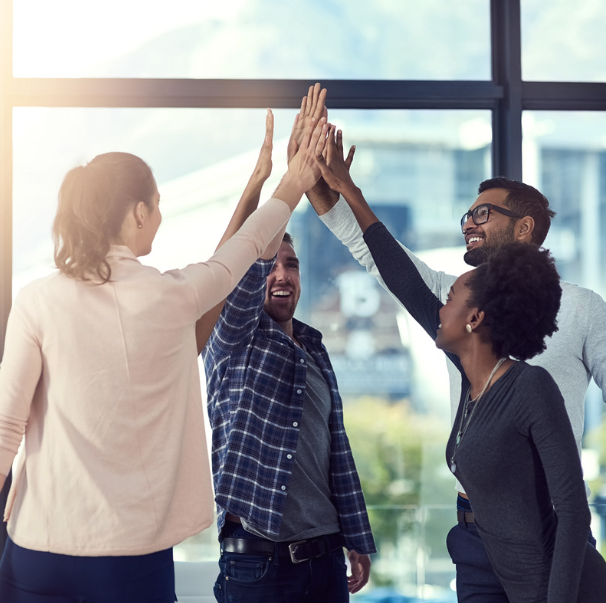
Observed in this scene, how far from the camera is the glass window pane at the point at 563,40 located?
2877 millimetres

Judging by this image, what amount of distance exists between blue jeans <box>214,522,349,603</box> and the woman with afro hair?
503 millimetres

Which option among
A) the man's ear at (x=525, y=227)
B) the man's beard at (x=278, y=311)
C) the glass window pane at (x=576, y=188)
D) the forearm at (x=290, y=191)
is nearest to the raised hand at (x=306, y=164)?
the forearm at (x=290, y=191)

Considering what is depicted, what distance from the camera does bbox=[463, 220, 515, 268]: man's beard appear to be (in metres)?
2.05

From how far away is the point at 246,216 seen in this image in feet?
6.06

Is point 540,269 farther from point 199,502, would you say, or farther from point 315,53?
point 315,53

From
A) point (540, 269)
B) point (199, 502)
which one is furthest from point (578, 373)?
point (199, 502)

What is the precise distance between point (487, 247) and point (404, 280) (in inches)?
14.7

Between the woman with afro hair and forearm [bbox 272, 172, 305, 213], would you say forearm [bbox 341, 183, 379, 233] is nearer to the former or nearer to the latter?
forearm [bbox 272, 172, 305, 213]

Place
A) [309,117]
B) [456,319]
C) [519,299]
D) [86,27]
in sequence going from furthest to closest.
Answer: [86,27] < [309,117] < [456,319] < [519,299]

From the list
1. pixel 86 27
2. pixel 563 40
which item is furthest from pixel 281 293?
pixel 563 40

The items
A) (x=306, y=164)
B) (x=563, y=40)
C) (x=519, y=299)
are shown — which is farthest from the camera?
(x=563, y=40)

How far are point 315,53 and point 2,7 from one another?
4.02ft

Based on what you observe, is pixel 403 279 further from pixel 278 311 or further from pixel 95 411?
pixel 95 411

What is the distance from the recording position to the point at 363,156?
2.88 meters
